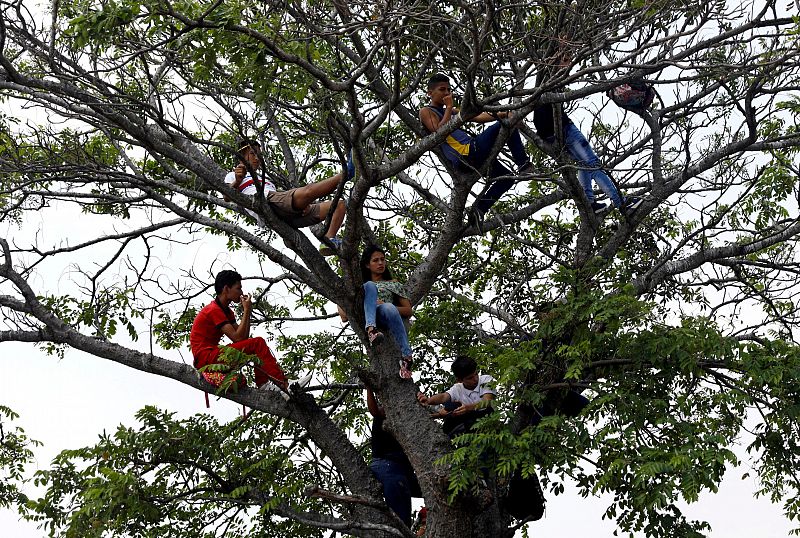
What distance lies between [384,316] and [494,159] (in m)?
1.71

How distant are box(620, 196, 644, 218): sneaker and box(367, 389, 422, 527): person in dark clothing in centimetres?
291

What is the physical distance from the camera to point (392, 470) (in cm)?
843

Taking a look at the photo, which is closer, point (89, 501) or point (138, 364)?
point (89, 501)

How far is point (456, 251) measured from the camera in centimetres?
1143

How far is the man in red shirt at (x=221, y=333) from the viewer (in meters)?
7.91

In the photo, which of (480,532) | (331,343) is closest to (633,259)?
(331,343)

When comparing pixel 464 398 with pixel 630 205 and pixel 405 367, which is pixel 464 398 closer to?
pixel 405 367

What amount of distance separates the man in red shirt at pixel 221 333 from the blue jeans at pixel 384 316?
0.93 m

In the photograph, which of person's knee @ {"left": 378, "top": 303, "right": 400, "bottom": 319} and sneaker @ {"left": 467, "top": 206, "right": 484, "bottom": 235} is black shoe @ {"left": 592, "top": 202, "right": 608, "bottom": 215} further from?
person's knee @ {"left": 378, "top": 303, "right": 400, "bottom": 319}

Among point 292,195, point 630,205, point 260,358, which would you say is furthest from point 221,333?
point 630,205

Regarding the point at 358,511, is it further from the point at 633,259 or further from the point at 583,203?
the point at 633,259

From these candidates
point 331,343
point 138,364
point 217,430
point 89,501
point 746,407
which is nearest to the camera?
point 746,407

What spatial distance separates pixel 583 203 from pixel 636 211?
0.56 metres

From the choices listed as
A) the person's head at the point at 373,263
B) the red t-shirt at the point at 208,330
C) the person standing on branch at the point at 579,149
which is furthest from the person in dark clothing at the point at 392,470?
the person standing on branch at the point at 579,149
